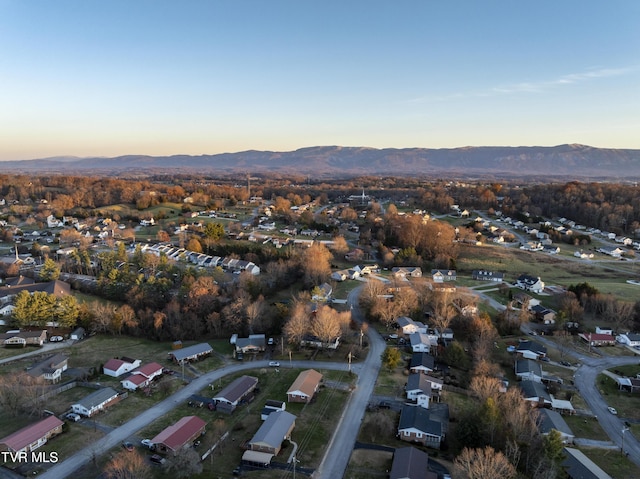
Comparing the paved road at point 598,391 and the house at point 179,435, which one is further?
the paved road at point 598,391

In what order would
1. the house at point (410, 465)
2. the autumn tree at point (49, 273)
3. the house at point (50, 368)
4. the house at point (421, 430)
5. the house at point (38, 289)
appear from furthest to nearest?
1. the autumn tree at point (49, 273)
2. the house at point (38, 289)
3. the house at point (50, 368)
4. the house at point (421, 430)
5. the house at point (410, 465)

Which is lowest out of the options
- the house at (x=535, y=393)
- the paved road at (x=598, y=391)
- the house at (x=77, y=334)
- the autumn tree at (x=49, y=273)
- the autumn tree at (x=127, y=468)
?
the paved road at (x=598, y=391)

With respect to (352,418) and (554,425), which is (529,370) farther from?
(352,418)

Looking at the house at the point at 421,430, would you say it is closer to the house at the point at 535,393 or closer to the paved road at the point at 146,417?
the house at the point at 535,393

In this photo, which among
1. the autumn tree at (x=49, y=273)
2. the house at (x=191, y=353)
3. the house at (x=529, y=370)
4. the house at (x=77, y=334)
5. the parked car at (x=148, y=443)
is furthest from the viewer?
the autumn tree at (x=49, y=273)

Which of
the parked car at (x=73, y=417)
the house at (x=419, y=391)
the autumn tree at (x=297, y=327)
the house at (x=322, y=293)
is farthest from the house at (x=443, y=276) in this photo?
the parked car at (x=73, y=417)

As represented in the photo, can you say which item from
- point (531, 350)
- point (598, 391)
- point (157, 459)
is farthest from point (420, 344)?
point (157, 459)

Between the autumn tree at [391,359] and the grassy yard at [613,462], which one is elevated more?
the autumn tree at [391,359]
